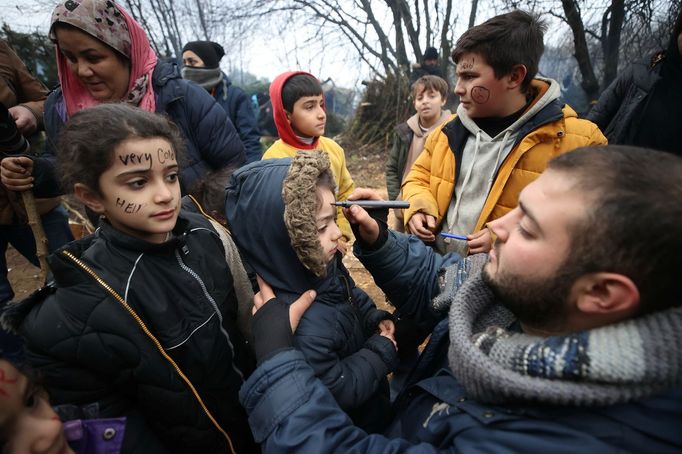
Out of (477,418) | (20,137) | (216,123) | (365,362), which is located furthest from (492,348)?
(20,137)

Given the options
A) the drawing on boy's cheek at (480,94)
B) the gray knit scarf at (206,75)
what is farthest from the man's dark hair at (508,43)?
the gray knit scarf at (206,75)

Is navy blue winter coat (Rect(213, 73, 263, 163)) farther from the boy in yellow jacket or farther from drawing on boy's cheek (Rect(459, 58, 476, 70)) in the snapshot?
drawing on boy's cheek (Rect(459, 58, 476, 70))

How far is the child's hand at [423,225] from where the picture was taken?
2.21m

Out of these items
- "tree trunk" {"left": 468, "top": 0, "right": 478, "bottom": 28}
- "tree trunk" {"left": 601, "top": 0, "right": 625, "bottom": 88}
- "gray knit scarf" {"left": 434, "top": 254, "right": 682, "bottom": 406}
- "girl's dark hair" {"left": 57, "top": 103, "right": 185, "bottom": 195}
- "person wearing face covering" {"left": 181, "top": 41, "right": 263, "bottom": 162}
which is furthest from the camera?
"tree trunk" {"left": 468, "top": 0, "right": 478, "bottom": 28}

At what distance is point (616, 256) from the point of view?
82cm

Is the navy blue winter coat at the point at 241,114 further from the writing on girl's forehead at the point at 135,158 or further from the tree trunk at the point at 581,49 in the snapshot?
the tree trunk at the point at 581,49

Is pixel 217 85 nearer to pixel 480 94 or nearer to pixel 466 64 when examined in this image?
pixel 466 64

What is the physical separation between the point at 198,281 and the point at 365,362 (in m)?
0.74

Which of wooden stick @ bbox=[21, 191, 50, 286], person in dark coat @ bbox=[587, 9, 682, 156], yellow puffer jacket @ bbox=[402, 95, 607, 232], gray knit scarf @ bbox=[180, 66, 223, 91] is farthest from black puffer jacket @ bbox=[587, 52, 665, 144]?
wooden stick @ bbox=[21, 191, 50, 286]

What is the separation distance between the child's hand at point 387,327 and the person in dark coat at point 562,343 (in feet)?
1.90

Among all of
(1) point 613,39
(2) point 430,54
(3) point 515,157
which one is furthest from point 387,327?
(2) point 430,54

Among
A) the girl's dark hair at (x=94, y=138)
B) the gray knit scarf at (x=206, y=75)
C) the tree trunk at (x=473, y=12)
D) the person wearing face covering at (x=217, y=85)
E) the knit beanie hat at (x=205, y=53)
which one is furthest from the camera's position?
the tree trunk at (x=473, y=12)

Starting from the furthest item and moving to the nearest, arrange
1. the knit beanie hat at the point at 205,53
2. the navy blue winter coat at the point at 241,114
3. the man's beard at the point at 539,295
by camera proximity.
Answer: the knit beanie hat at the point at 205,53
the navy blue winter coat at the point at 241,114
the man's beard at the point at 539,295

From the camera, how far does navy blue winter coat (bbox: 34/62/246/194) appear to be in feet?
7.10
